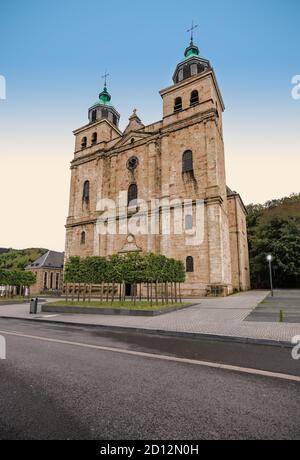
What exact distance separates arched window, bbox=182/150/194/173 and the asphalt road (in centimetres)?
2216

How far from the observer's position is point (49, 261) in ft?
177

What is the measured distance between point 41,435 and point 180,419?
1.39 m

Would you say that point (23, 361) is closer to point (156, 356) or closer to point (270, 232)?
point (156, 356)

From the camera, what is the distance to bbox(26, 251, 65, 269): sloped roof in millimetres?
52562

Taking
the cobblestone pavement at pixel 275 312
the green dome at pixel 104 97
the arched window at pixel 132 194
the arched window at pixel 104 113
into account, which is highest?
the green dome at pixel 104 97

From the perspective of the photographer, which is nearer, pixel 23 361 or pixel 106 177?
pixel 23 361

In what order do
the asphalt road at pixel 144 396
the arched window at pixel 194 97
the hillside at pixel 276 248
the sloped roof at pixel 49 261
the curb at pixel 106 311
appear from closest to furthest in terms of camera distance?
the asphalt road at pixel 144 396, the curb at pixel 106 311, the arched window at pixel 194 97, the hillside at pixel 276 248, the sloped roof at pixel 49 261

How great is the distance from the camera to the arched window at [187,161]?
25.7 meters

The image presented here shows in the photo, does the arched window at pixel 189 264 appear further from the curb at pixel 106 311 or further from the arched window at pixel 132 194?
the arched window at pixel 132 194

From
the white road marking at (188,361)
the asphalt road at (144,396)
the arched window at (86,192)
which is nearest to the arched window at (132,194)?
the arched window at (86,192)

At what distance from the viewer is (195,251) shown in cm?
2294

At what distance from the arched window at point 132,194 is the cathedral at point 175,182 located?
13cm

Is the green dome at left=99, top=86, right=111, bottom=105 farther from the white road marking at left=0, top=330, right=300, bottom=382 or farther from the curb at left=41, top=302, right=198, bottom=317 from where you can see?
the white road marking at left=0, top=330, right=300, bottom=382

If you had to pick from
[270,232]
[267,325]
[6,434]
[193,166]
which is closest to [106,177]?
[193,166]
